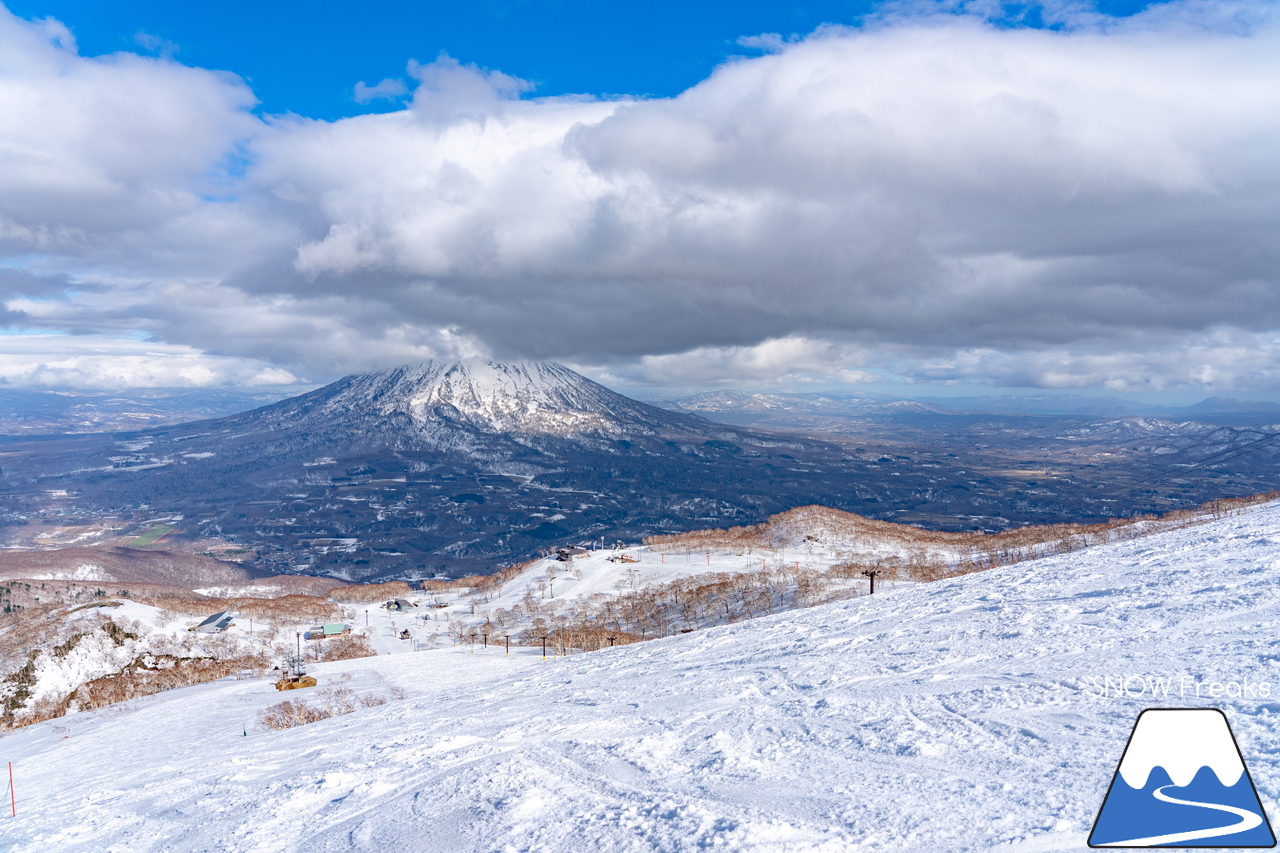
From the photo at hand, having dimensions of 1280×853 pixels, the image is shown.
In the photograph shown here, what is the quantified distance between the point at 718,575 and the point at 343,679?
53.3 m

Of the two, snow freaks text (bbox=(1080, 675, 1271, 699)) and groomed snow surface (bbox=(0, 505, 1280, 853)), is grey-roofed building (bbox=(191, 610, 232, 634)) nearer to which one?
groomed snow surface (bbox=(0, 505, 1280, 853))

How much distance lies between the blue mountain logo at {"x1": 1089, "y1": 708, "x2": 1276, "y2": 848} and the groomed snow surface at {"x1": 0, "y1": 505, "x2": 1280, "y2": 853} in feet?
2.13

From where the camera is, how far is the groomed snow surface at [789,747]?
9.36 metres

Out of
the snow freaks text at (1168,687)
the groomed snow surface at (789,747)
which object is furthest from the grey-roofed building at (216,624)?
the snow freaks text at (1168,687)

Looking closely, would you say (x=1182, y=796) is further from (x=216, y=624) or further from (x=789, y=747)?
(x=216, y=624)

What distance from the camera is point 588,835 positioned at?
9766 mm

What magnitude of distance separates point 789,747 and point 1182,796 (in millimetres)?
6756

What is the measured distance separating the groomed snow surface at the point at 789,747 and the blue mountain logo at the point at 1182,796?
0.65 metres

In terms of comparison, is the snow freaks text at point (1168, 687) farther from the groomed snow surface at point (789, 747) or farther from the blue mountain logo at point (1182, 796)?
the blue mountain logo at point (1182, 796)

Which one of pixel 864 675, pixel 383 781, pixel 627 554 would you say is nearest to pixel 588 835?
pixel 383 781

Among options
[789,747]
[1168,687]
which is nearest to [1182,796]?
[1168,687]

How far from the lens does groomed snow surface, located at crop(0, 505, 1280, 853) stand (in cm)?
936

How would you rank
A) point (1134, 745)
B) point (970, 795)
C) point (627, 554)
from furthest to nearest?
point (627, 554) → point (970, 795) → point (1134, 745)

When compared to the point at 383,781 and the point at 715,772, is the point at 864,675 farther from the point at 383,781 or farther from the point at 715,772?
the point at 383,781
